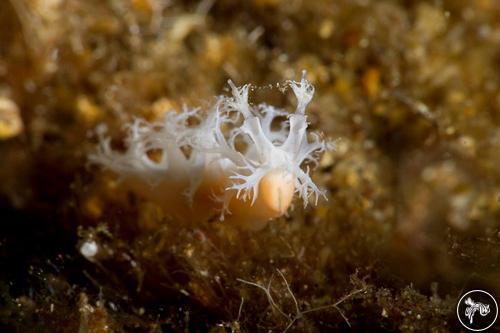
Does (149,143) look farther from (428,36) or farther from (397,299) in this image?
A: (428,36)

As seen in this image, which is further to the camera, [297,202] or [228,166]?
[297,202]

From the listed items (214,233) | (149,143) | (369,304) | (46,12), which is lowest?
(369,304)

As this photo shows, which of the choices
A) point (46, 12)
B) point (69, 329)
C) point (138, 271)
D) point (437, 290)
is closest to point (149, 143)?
point (138, 271)

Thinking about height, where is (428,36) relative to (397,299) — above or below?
above
